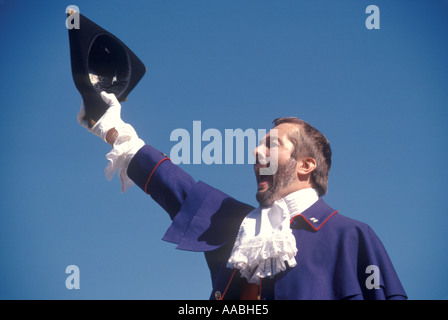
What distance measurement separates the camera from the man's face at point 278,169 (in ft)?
12.1

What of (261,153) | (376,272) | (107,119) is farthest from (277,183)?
(107,119)

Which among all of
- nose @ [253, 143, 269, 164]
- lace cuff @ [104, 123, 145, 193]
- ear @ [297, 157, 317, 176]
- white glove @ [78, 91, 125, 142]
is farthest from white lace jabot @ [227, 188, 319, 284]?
white glove @ [78, 91, 125, 142]

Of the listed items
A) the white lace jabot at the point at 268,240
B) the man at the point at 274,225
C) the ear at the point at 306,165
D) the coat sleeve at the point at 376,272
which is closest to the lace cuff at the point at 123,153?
the man at the point at 274,225

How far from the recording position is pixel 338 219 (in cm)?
352

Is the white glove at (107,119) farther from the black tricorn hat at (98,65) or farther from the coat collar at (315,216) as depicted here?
the coat collar at (315,216)

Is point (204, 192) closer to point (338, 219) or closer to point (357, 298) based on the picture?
point (338, 219)

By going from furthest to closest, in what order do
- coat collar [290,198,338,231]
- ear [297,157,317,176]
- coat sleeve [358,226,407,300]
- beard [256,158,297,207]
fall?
1. ear [297,157,317,176]
2. beard [256,158,297,207]
3. coat collar [290,198,338,231]
4. coat sleeve [358,226,407,300]

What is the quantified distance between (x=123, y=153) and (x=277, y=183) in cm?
115

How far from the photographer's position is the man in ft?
10.5

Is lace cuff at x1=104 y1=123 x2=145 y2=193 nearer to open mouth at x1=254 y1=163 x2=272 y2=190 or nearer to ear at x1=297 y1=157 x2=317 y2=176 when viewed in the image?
open mouth at x1=254 y1=163 x2=272 y2=190

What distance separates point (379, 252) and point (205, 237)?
1.15 meters

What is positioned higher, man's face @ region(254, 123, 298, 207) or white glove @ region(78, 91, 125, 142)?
white glove @ region(78, 91, 125, 142)
